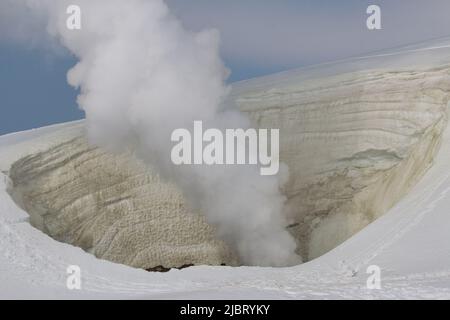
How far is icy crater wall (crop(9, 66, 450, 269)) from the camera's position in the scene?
37.7 ft

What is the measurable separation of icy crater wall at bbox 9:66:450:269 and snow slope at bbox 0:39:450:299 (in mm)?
1430

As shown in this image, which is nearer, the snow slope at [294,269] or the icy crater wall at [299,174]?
the snow slope at [294,269]

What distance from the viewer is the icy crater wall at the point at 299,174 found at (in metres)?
11.5

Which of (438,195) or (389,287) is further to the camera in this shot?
(438,195)

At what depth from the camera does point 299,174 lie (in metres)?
14.2

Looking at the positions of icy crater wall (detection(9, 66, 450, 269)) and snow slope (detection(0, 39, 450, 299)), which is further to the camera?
icy crater wall (detection(9, 66, 450, 269))

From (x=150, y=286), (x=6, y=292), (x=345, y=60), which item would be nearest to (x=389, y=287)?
(x=150, y=286)

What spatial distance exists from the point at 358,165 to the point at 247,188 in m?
2.54

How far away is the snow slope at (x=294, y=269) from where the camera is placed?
6770 millimetres

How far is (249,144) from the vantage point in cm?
1404

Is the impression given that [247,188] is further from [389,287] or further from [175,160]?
[389,287]

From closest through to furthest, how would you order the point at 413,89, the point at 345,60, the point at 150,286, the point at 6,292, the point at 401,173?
1. the point at 6,292
2. the point at 150,286
3. the point at 401,173
4. the point at 413,89
5. the point at 345,60

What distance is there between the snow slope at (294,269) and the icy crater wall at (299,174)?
56.3 inches

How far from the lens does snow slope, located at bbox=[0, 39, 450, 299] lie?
6.77 m
